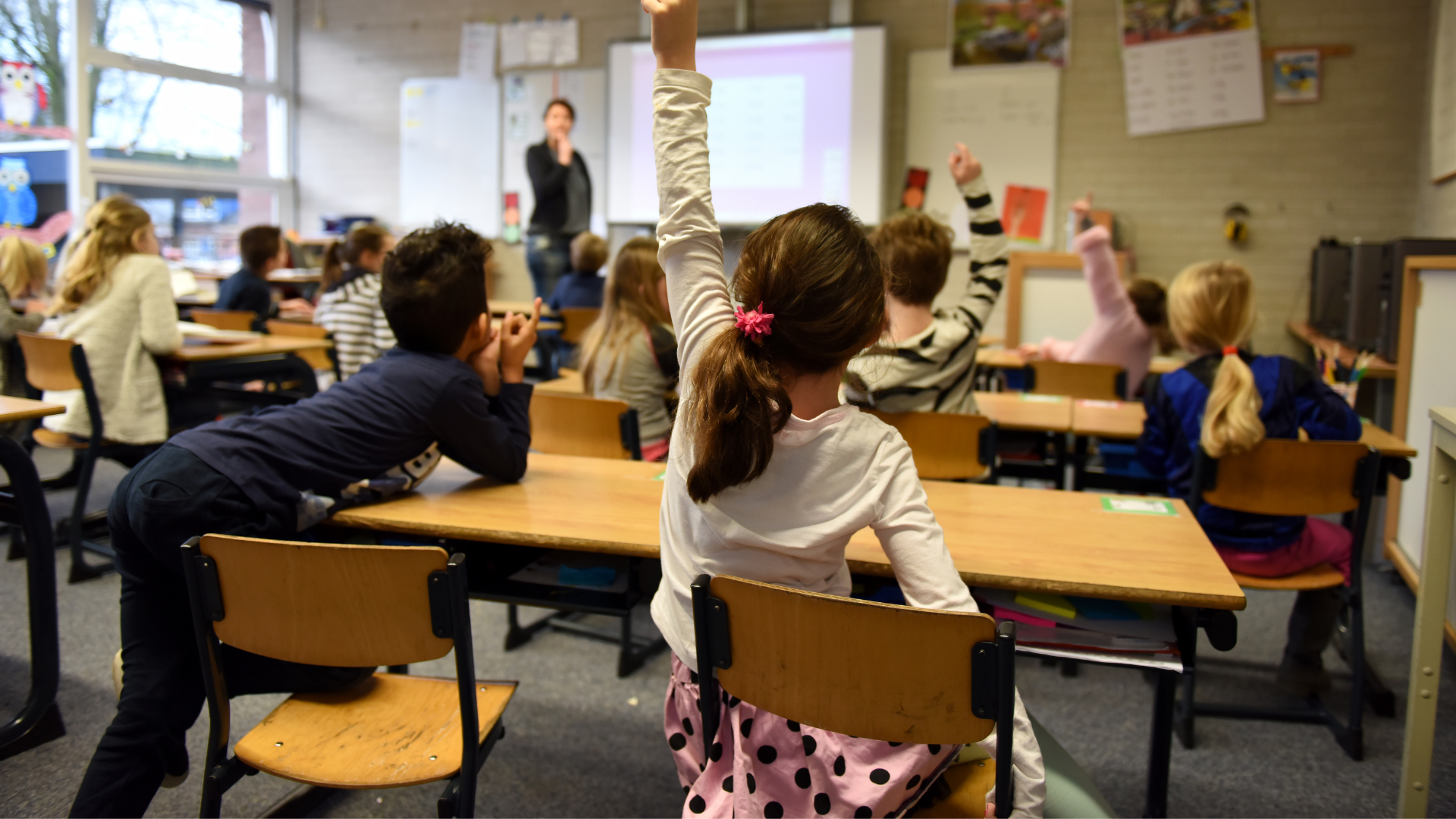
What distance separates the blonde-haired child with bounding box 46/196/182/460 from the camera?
281 centimetres

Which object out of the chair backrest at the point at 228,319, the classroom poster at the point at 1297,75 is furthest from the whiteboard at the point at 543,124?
the classroom poster at the point at 1297,75

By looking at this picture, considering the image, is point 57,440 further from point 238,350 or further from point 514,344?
point 514,344

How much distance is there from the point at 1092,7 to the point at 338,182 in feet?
19.1

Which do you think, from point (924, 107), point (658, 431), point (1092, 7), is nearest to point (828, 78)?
point (924, 107)

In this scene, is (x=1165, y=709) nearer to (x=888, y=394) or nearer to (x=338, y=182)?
(x=888, y=394)

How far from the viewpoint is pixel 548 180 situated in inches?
221

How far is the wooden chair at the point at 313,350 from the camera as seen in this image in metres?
3.62

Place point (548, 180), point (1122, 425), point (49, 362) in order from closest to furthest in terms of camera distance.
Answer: point (1122, 425) < point (49, 362) < point (548, 180)

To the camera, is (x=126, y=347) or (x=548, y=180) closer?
(x=126, y=347)

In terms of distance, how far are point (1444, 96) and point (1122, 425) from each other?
355 cm

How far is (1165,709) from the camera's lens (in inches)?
59.2

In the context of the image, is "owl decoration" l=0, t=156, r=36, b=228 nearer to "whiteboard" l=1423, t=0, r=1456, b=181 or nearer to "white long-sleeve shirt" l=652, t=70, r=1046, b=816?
"white long-sleeve shirt" l=652, t=70, r=1046, b=816

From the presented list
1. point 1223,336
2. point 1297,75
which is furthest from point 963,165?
point 1297,75

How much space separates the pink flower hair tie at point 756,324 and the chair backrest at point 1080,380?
2.39m
